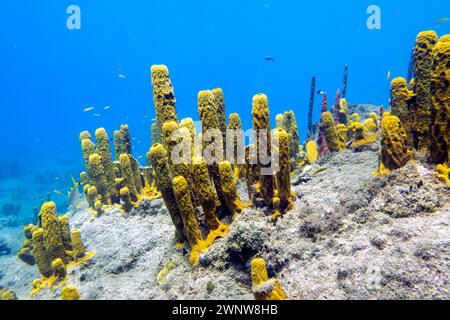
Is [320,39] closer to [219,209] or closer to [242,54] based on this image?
[242,54]

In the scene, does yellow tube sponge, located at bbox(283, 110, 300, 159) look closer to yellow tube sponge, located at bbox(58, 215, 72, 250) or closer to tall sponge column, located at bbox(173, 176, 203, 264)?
tall sponge column, located at bbox(173, 176, 203, 264)

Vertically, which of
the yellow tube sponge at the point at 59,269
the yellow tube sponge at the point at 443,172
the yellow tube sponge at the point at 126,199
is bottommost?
the yellow tube sponge at the point at 59,269

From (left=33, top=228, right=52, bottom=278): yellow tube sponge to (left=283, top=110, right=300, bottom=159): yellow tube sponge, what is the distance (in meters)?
5.40

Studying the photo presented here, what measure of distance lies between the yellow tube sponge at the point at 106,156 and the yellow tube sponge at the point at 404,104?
5746mm

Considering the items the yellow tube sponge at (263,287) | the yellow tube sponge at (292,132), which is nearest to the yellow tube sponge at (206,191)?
the yellow tube sponge at (263,287)

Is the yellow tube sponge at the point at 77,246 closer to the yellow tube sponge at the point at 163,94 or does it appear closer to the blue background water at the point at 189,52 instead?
the yellow tube sponge at the point at 163,94

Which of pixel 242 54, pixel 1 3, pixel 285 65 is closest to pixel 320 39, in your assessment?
pixel 285 65

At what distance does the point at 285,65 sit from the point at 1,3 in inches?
5092

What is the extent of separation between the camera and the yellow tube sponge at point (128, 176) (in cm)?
545

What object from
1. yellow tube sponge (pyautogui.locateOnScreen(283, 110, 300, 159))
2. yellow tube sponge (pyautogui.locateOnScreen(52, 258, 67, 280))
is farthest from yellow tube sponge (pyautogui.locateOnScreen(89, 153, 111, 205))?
yellow tube sponge (pyautogui.locateOnScreen(283, 110, 300, 159))

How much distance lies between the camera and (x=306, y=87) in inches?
5778

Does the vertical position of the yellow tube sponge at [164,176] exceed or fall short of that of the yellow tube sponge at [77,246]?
it exceeds it

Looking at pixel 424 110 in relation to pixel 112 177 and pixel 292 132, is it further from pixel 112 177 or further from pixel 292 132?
pixel 112 177

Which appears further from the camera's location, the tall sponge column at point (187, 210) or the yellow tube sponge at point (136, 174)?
the yellow tube sponge at point (136, 174)
